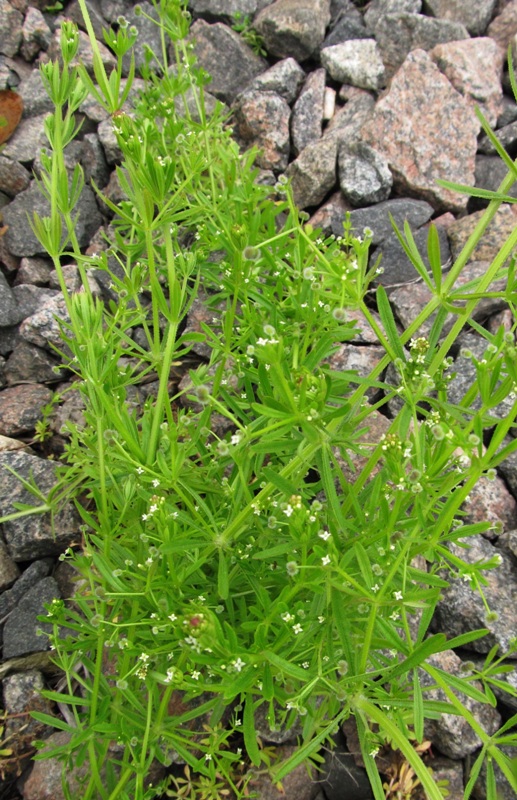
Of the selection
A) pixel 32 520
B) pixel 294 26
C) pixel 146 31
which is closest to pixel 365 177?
pixel 294 26

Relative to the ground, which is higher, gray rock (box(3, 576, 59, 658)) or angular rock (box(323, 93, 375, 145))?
angular rock (box(323, 93, 375, 145))

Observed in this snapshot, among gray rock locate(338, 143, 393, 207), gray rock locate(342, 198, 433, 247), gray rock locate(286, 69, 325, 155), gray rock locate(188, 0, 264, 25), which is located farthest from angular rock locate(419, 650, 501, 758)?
gray rock locate(188, 0, 264, 25)

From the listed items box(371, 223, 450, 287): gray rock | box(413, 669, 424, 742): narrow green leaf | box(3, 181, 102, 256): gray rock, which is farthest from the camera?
box(3, 181, 102, 256): gray rock

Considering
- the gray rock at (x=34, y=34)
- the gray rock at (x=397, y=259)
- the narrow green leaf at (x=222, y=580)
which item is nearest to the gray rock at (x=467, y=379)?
the gray rock at (x=397, y=259)

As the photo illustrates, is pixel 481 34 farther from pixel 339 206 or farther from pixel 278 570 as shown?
pixel 278 570

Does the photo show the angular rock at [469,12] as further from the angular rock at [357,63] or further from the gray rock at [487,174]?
the gray rock at [487,174]

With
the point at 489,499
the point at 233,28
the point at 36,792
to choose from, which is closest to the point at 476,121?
the point at 233,28

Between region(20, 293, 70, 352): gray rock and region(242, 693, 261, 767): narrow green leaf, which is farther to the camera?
region(20, 293, 70, 352): gray rock

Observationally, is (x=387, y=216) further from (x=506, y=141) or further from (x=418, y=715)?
(x=418, y=715)

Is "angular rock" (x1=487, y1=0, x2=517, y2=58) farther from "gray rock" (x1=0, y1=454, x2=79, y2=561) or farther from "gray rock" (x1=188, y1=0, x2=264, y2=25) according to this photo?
"gray rock" (x1=0, y1=454, x2=79, y2=561)
